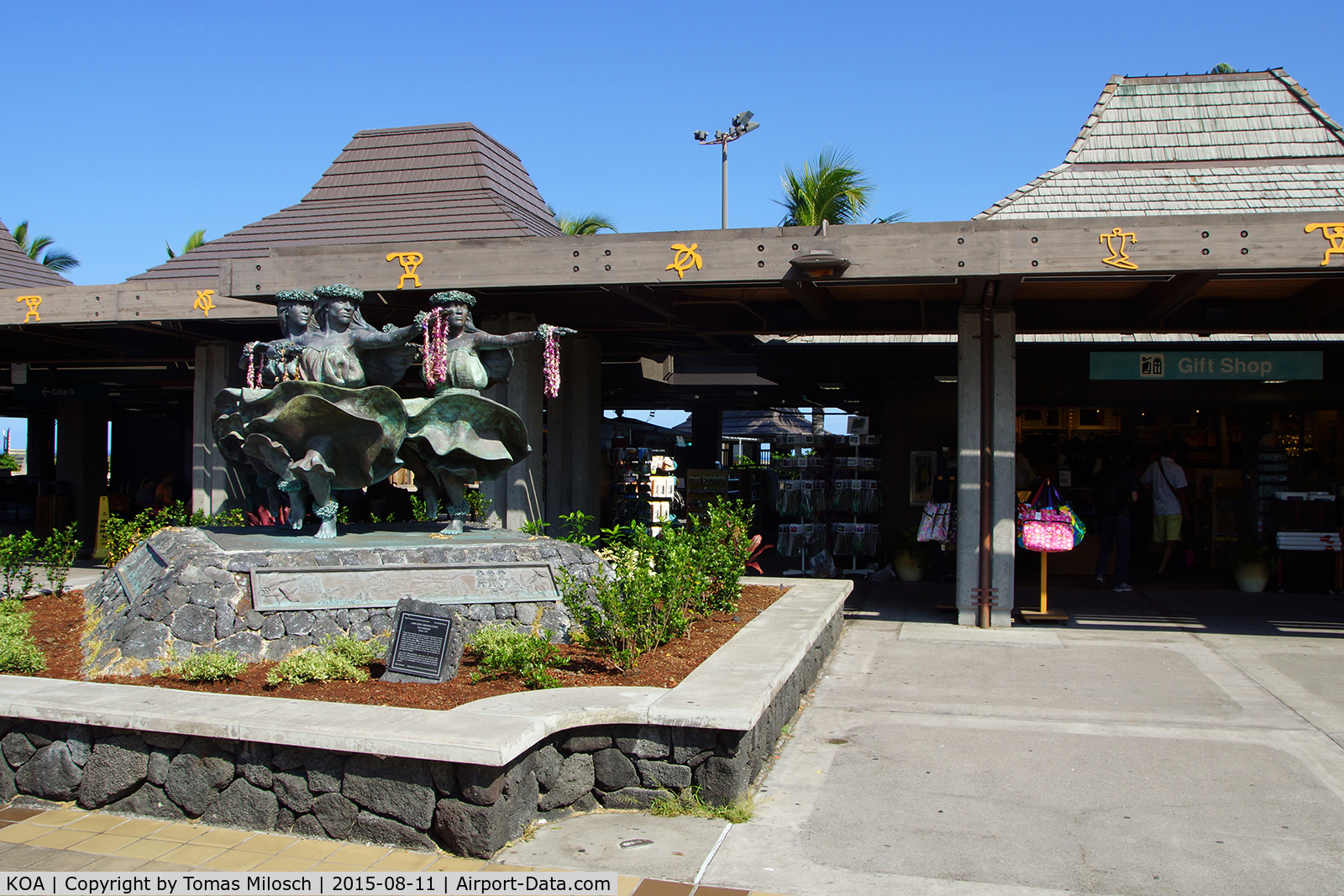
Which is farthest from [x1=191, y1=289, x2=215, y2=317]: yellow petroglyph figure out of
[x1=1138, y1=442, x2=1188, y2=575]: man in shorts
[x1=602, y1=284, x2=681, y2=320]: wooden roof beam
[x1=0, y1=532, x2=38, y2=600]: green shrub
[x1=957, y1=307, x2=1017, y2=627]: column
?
[x1=1138, y1=442, x2=1188, y2=575]: man in shorts

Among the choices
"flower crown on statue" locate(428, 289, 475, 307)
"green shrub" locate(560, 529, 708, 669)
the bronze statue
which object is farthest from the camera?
"flower crown on statue" locate(428, 289, 475, 307)

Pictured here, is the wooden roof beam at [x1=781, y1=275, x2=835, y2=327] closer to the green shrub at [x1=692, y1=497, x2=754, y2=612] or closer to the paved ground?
the green shrub at [x1=692, y1=497, x2=754, y2=612]

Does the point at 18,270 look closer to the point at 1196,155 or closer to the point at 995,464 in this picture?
the point at 995,464

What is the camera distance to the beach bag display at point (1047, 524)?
10.5m

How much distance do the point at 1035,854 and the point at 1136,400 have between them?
11.8 meters

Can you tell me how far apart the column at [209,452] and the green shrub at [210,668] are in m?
8.18

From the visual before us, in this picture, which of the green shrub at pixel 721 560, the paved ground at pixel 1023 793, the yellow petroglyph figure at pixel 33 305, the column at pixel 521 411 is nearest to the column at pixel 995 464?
the paved ground at pixel 1023 793

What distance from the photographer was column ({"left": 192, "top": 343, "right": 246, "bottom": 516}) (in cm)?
1376

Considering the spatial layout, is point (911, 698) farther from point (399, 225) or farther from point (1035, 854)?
point (399, 225)

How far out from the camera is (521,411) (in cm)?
1196

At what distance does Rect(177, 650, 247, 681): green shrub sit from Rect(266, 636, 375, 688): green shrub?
20cm

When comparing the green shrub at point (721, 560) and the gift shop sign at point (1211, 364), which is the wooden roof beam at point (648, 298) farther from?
the gift shop sign at point (1211, 364)

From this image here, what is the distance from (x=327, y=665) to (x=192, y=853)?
1.69 metres

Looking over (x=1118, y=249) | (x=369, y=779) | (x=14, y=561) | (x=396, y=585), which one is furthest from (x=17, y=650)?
(x=1118, y=249)
